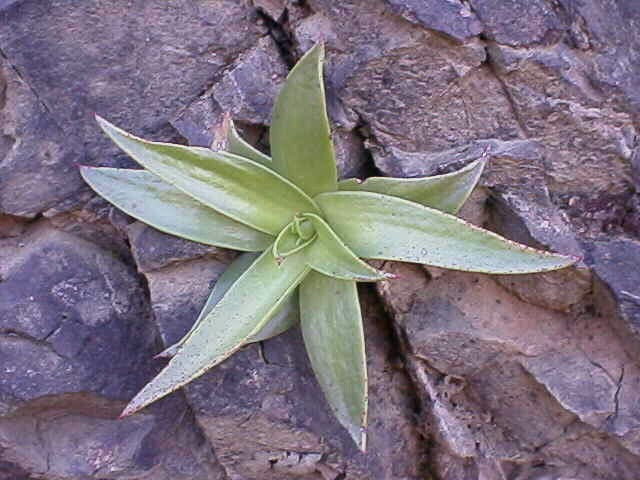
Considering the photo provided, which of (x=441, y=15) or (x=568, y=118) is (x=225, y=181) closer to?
(x=441, y=15)

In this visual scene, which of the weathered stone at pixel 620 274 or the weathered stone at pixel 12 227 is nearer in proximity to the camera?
the weathered stone at pixel 620 274

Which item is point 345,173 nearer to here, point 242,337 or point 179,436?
point 242,337

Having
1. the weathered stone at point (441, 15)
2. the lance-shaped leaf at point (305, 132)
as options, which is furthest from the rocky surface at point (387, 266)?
the lance-shaped leaf at point (305, 132)

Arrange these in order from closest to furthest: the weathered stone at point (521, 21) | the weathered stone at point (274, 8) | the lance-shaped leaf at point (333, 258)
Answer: the lance-shaped leaf at point (333, 258) < the weathered stone at point (521, 21) < the weathered stone at point (274, 8)

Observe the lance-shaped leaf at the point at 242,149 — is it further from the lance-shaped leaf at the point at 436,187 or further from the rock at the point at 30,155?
the rock at the point at 30,155

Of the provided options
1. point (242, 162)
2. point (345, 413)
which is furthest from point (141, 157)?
point (345, 413)

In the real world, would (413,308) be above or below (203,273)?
below
